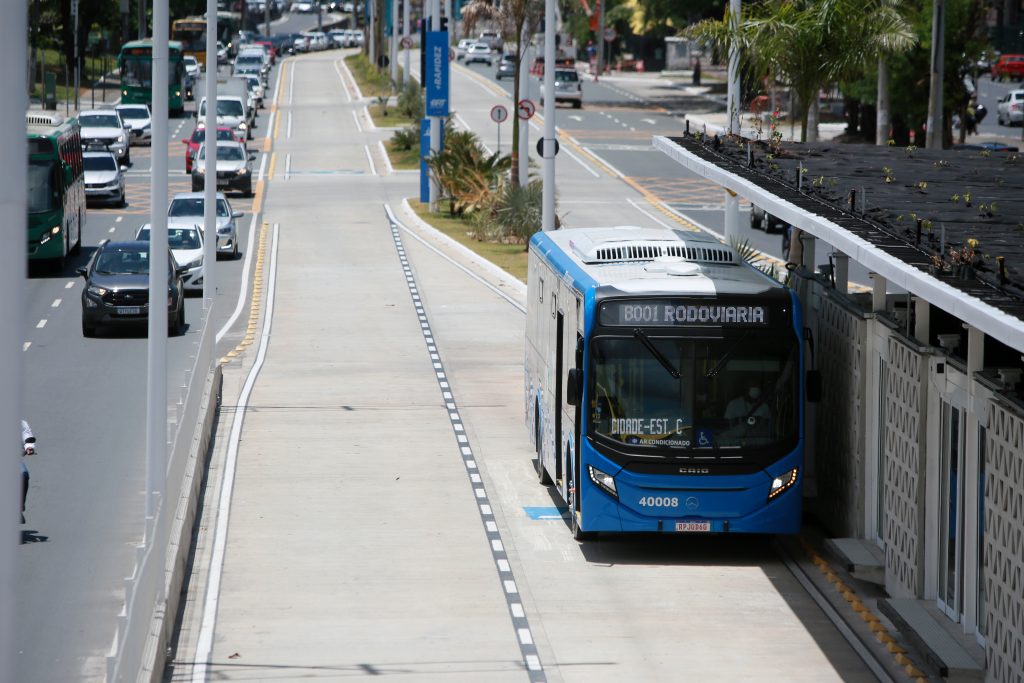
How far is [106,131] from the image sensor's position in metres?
62.0

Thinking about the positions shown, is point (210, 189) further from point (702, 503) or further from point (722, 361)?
point (702, 503)

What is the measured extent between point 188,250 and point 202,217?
512cm

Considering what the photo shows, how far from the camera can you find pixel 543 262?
65.6 ft

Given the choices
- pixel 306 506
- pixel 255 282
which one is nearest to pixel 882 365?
pixel 306 506

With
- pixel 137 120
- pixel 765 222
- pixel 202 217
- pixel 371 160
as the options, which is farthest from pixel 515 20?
pixel 137 120

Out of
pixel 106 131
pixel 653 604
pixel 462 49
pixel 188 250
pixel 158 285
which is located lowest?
pixel 653 604

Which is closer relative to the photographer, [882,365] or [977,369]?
[977,369]

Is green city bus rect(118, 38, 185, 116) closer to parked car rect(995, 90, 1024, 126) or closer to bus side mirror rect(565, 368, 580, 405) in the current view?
parked car rect(995, 90, 1024, 126)

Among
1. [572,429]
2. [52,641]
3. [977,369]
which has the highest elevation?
[977,369]

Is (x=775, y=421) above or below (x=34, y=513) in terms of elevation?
above

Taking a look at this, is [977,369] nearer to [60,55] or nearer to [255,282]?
[255,282]

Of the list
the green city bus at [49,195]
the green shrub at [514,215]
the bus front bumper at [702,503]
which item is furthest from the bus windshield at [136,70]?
the bus front bumper at [702,503]

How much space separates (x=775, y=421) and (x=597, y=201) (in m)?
38.1

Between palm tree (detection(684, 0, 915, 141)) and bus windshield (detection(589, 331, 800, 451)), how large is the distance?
39.1 ft
